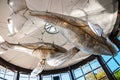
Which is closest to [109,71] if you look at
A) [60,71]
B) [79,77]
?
[79,77]

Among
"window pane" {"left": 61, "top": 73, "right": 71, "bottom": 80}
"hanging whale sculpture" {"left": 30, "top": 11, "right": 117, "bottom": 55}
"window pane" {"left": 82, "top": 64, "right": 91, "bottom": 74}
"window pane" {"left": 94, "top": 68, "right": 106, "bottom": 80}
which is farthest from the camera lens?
"window pane" {"left": 61, "top": 73, "right": 71, "bottom": 80}

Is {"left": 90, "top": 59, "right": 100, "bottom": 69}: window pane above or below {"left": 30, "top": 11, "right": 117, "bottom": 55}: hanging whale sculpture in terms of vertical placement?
above

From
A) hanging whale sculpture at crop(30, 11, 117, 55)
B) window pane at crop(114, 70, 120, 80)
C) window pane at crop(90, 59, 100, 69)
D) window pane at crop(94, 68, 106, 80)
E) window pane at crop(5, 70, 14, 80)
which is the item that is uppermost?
window pane at crop(5, 70, 14, 80)

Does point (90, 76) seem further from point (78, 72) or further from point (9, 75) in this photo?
point (9, 75)

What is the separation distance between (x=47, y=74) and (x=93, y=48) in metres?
5.68

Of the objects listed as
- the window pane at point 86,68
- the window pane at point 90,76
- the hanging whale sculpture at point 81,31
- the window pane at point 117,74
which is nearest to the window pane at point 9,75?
the window pane at point 86,68

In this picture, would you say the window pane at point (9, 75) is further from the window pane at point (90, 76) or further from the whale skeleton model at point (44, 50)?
the whale skeleton model at point (44, 50)

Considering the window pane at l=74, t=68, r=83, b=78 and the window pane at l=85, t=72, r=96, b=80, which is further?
the window pane at l=74, t=68, r=83, b=78

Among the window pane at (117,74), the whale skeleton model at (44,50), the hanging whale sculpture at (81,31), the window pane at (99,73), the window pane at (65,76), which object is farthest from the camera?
the window pane at (65,76)

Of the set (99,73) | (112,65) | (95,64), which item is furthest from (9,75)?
(112,65)

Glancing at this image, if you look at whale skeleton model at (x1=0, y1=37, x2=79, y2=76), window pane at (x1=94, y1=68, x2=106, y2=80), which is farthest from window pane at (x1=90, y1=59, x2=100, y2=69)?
whale skeleton model at (x1=0, y1=37, x2=79, y2=76)

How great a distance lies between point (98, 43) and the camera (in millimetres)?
4852

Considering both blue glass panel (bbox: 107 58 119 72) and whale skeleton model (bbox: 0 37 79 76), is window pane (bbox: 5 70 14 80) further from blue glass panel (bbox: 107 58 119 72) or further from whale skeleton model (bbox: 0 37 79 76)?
whale skeleton model (bbox: 0 37 79 76)

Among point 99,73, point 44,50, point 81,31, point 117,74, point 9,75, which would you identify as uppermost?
point 9,75
